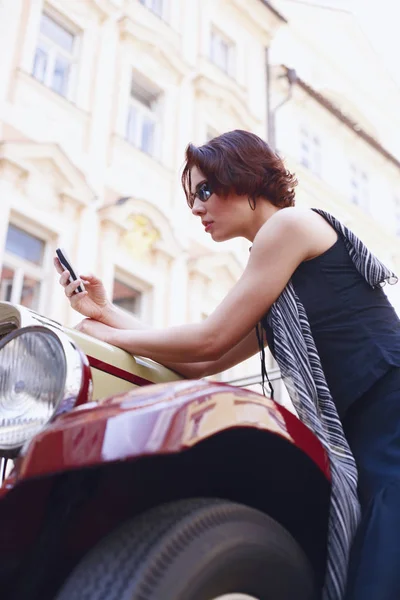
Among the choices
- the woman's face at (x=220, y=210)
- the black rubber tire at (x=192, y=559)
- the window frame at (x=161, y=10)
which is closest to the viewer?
the black rubber tire at (x=192, y=559)

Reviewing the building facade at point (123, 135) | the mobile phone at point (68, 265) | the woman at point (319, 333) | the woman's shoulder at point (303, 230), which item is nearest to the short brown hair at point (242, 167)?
the woman at point (319, 333)

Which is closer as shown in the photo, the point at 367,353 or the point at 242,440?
the point at 242,440

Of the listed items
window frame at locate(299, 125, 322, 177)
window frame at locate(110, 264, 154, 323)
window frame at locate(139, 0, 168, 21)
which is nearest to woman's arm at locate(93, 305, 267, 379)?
window frame at locate(110, 264, 154, 323)

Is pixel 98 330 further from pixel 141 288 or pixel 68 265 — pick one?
pixel 141 288

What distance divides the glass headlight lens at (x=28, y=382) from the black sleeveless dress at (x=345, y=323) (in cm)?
52

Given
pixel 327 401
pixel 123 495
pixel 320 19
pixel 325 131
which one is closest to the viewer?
pixel 123 495

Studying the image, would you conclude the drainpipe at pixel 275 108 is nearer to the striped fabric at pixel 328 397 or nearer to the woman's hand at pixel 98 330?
the woman's hand at pixel 98 330

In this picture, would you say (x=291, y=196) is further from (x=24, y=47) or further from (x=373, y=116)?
(x=373, y=116)

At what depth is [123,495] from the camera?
109cm

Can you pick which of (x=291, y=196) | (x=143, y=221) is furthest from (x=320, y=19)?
(x=291, y=196)

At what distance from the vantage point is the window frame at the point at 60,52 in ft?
27.4

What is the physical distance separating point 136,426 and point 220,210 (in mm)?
896

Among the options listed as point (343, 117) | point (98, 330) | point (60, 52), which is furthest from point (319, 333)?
point (343, 117)

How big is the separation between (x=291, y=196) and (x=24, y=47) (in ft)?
23.3
